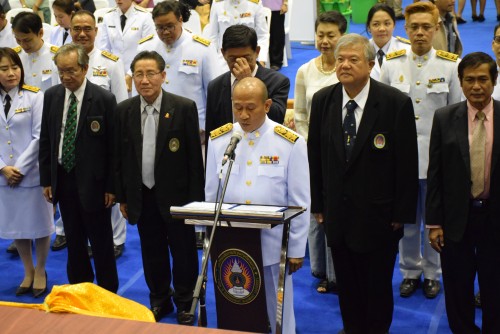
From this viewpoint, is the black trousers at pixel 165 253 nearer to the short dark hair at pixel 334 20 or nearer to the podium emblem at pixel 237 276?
the podium emblem at pixel 237 276

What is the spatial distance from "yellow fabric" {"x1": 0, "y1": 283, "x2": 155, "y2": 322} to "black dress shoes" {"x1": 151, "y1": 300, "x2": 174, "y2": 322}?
5.47 ft

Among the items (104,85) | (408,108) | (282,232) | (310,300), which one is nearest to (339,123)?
(408,108)

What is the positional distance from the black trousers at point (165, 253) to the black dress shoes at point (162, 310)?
26 mm

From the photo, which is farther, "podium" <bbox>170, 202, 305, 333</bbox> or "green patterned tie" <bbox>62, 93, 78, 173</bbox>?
"green patterned tie" <bbox>62, 93, 78, 173</bbox>

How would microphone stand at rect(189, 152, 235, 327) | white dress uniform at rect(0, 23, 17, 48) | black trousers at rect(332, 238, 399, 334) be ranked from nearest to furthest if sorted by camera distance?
microphone stand at rect(189, 152, 235, 327) < black trousers at rect(332, 238, 399, 334) < white dress uniform at rect(0, 23, 17, 48)

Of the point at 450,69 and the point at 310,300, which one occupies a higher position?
the point at 450,69

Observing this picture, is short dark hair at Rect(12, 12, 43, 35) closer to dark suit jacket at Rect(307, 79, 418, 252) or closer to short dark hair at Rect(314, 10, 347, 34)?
short dark hair at Rect(314, 10, 347, 34)

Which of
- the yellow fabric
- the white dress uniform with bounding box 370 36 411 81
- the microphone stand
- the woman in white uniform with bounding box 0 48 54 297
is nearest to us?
the microphone stand

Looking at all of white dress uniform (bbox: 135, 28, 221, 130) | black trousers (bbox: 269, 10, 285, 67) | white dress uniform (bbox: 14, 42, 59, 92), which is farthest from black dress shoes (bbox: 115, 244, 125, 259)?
black trousers (bbox: 269, 10, 285, 67)

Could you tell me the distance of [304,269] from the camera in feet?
19.5

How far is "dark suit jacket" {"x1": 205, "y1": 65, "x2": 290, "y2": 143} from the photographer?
495cm

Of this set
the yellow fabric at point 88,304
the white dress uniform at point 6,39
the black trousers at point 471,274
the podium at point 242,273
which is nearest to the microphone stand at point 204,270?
the podium at point 242,273

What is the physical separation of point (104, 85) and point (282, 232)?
8.75 ft

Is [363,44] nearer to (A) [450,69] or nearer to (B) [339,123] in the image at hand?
(B) [339,123]
